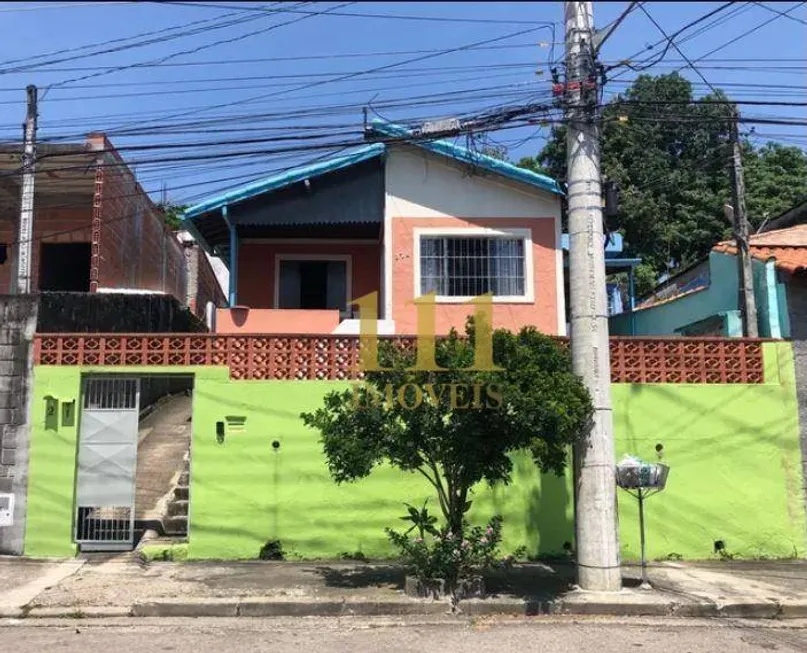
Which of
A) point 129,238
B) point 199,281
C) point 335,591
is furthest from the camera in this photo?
point 199,281

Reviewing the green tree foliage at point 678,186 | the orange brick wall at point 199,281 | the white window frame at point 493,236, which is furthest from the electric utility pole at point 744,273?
the orange brick wall at point 199,281

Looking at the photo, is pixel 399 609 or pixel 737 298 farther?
pixel 737 298

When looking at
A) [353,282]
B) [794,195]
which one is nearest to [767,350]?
[353,282]

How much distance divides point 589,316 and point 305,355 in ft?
12.4

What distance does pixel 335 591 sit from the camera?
752 cm

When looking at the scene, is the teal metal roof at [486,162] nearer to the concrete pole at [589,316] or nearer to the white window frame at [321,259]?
the white window frame at [321,259]

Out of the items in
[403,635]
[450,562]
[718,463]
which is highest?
[718,463]

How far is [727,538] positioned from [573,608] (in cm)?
361

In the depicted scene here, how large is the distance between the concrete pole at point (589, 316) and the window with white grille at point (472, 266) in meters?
4.46

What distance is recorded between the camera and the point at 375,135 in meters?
11.5

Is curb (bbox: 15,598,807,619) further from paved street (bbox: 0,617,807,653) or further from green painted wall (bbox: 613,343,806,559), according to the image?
green painted wall (bbox: 613,343,806,559)

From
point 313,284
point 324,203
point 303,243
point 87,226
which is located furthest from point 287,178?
point 87,226

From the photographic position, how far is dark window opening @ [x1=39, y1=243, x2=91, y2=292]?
16.7 metres

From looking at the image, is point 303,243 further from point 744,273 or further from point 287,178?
point 744,273
